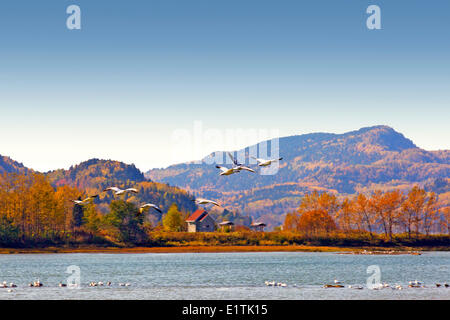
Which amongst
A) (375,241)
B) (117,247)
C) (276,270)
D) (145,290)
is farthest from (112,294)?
(375,241)

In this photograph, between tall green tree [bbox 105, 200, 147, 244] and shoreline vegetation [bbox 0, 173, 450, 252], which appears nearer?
shoreline vegetation [bbox 0, 173, 450, 252]

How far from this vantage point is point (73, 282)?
8006 cm

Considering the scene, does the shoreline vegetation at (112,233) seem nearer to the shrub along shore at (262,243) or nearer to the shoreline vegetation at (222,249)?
the shrub along shore at (262,243)

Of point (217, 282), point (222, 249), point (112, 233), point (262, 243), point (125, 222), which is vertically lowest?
point (222, 249)

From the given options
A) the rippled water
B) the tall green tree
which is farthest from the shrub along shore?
the rippled water

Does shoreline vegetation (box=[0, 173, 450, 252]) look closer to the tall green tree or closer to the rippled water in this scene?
the tall green tree

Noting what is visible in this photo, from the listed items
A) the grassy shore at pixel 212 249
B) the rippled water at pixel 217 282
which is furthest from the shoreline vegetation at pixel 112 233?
the rippled water at pixel 217 282

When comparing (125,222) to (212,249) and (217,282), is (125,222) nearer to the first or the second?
(212,249)

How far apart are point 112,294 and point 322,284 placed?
2609cm

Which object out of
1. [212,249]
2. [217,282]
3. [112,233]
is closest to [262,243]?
[212,249]

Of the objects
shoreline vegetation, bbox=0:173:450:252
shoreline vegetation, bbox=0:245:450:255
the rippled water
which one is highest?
shoreline vegetation, bbox=0:173:450:252

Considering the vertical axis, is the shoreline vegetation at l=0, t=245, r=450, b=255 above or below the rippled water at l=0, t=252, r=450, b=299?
below

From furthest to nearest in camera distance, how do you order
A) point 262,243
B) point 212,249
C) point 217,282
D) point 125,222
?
point 262,243, point 212,249, point 125,222, point 217,282

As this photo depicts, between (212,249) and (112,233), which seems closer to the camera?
(112,233)
